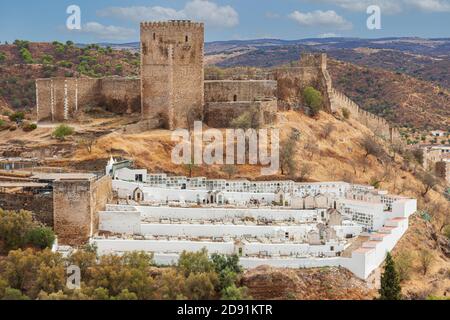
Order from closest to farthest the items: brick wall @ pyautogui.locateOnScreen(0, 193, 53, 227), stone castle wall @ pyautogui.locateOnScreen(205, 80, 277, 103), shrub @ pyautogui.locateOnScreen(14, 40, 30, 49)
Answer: brick wall @ pyautogui.locateOnScreen(0, 193, 53, 227) < stone castle wall @ pyautogui.locateOnScreen(205, 80, 277, 103) < shrub @ pyautogui.locateOnScreen(14, 40, 30, 49)

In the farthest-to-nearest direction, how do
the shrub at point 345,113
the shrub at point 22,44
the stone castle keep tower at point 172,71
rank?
the shrub at point 22,44, the shrub at point 345,113, the stone castle keep tower at point 172,71

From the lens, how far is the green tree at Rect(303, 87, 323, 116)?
36.6 meters

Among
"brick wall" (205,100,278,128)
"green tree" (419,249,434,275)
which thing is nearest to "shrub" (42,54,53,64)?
"brick wall" (205,100,278,128)

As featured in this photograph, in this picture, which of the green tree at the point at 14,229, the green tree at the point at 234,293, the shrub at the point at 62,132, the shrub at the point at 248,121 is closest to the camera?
the green tree at the point at 234,293

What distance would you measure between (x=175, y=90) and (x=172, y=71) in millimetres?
758

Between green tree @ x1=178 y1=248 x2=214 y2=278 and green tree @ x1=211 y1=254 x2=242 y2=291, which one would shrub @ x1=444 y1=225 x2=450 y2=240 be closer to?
green tree @ x1=211 y1=254 x2=242 y2=291

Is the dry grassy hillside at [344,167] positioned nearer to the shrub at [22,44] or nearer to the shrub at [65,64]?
the shrub at [65,64]

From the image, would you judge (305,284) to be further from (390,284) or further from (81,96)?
(81,96)

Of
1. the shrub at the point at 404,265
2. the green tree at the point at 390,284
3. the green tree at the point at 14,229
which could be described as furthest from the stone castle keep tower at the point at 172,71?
the green tree at the point at 390,284

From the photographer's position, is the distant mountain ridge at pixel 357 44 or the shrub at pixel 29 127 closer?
the shrub at pixel 29 127

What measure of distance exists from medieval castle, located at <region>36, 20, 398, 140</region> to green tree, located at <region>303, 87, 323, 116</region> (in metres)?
0.43

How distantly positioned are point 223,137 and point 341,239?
27.4ft

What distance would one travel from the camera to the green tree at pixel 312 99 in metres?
36.6

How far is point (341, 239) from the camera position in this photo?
78.6ft
